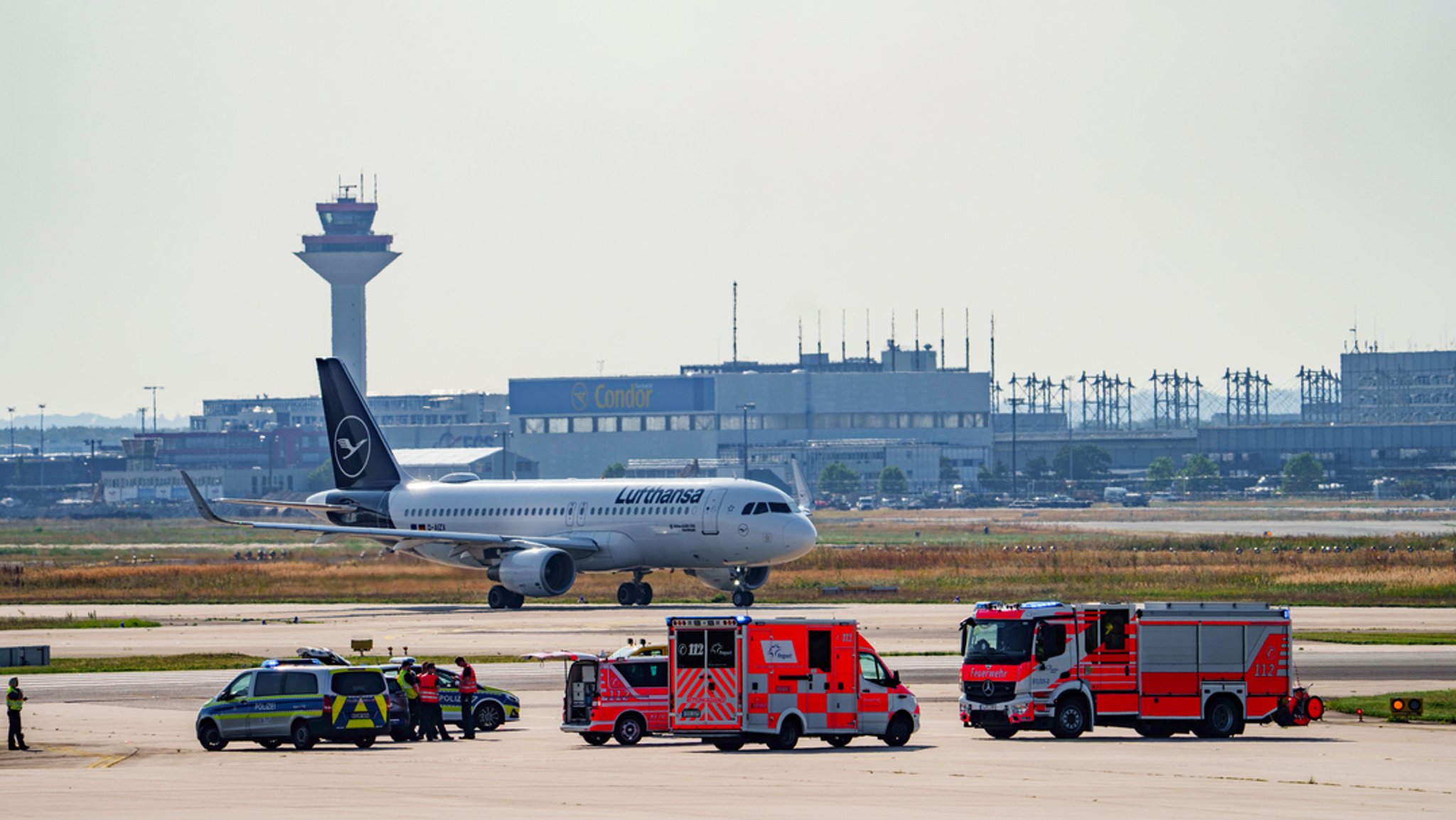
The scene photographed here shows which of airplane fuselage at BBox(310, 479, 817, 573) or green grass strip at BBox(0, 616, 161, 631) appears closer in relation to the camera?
green grass strip at BBox(0, 616, 161, 631)

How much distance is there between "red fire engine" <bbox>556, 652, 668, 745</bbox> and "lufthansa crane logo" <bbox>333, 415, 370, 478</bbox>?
46.2m

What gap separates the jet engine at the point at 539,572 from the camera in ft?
229

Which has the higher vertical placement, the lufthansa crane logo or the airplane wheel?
the lufthansa crane logo

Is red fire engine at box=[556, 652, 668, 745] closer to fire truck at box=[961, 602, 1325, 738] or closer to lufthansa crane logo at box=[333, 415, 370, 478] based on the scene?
fire truck at box=[961, 602, 1325, 738]

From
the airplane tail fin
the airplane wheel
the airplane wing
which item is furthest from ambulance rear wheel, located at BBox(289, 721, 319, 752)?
the airplane tail fin

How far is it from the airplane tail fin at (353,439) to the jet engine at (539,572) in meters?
11.0

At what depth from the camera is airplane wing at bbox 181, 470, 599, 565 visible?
7169cm

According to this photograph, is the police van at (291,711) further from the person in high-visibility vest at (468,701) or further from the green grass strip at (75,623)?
the green grass strip at (75,623)

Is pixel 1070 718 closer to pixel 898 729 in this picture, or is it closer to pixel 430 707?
pixel 898 729

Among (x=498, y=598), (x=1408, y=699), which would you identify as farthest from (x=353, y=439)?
(x=1408, y=699)

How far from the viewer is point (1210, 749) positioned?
32.2 meters

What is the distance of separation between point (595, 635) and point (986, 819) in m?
32.8

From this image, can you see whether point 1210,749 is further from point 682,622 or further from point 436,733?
point 436,733

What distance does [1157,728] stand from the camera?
34.9m
